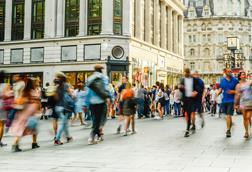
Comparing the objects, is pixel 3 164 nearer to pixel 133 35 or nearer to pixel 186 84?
pixel 186 84

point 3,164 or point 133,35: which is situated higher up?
point 133,35

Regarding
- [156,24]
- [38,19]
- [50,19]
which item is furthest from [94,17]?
[156,24]

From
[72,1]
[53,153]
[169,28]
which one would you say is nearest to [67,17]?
[72,1]

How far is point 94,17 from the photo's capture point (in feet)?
138

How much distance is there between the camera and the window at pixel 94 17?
4194cm

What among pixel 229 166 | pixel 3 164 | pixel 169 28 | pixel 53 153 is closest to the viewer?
pixel 229 166

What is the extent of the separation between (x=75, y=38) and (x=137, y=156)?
113 ft

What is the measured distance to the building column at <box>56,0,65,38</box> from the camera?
4303cm

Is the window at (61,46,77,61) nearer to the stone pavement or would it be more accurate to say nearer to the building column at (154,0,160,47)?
the building column at (154,0,160,47)

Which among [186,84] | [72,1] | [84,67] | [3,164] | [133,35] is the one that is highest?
[72,1]

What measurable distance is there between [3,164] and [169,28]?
52895mm

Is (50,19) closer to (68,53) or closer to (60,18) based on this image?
(60,18)

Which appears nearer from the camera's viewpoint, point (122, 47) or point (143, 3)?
point (122, 47)

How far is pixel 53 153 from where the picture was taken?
915cm
